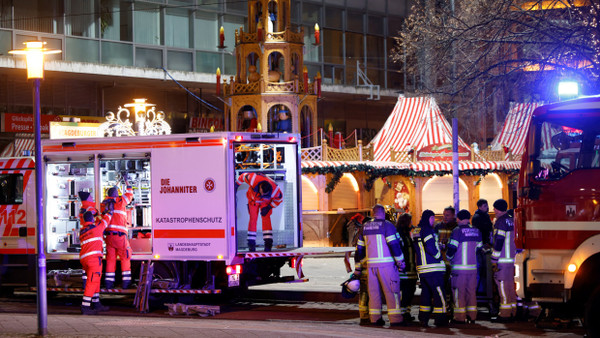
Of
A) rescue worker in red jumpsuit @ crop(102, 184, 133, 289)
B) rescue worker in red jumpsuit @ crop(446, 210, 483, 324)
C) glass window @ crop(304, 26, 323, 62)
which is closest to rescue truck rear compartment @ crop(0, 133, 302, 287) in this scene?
rescue worker in red jumpsuit @ crop(102, 184, 133, 289)

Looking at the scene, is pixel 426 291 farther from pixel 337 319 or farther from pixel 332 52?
pixel 332 52

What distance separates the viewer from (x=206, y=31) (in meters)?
35.4

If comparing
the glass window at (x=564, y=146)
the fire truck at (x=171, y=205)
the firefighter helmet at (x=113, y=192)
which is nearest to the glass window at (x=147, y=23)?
the fire truck at (x=171, y=205)

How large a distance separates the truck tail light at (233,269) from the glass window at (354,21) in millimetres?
27670

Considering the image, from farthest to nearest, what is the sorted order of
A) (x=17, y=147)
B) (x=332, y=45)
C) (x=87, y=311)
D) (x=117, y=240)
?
(x=332, y=45)
(x=17, y=147)
(x=117, y=240)
(x=87, y=311)

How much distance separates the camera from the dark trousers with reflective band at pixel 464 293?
12852mm

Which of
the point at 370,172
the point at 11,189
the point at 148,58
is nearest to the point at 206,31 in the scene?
the point at 148,58

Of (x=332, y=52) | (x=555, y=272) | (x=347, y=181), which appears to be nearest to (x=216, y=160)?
(x=555, y=272)

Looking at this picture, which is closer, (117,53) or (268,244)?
(268,244)

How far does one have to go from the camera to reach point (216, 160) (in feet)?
48.9

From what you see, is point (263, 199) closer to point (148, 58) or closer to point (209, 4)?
point (148, 58)

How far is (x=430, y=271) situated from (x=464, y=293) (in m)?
0.66

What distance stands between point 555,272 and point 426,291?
2.66 m

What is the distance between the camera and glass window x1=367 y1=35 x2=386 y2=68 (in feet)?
139
